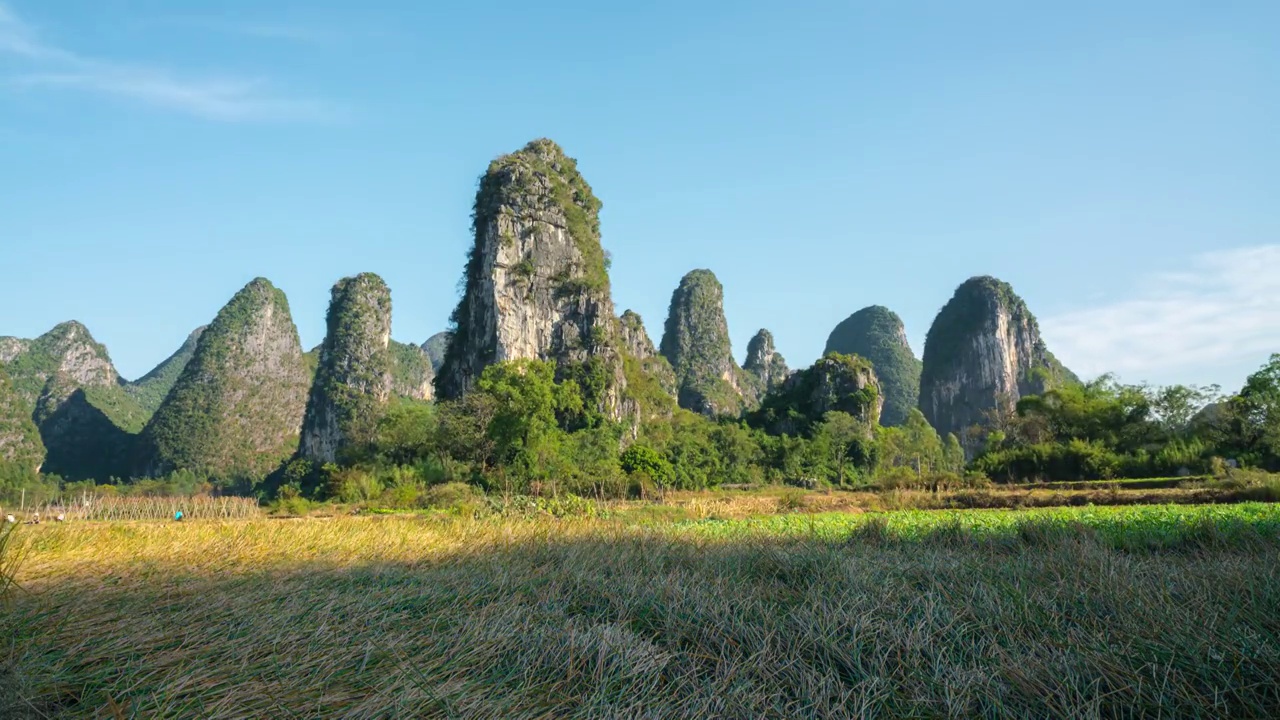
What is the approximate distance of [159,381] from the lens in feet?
328

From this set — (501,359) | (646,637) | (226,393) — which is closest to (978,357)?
(501,359)

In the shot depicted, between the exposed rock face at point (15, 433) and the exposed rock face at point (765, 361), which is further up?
the exposed rock face at point (765, 361)

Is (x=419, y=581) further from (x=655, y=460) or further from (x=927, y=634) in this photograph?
(x=655, y=460)

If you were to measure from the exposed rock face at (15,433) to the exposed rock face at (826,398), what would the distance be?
51132 mm

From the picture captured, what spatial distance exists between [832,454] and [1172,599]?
4360cm

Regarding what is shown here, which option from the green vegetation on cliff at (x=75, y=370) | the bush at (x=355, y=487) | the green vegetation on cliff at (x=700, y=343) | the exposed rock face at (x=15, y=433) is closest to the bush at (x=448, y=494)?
the bush at (x=355, y=487)

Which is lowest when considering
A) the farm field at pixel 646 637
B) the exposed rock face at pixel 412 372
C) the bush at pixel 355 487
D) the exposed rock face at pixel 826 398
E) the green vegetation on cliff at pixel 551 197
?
the bush at pixel 355 487

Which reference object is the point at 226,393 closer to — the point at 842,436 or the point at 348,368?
the point at 348,368

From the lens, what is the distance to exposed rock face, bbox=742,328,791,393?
93.9m

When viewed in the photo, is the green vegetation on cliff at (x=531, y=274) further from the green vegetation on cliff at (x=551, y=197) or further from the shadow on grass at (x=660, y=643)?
the shadow on grass at (x=660, y=643)

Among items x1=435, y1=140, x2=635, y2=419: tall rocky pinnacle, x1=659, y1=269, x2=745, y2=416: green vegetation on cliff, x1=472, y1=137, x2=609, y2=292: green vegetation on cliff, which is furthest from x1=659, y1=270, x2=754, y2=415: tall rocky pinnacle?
x1=435, y1=140, x2=635, y2=419: tall rocky pinnacle

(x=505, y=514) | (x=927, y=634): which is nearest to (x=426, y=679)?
(x=927, y=634)

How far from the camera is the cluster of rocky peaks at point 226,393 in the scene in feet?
190

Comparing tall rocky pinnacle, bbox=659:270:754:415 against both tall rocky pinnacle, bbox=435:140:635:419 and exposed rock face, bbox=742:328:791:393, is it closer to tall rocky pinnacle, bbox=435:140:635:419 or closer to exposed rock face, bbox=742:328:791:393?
exposed rock face, bbox=742:328:791:393
